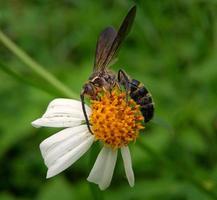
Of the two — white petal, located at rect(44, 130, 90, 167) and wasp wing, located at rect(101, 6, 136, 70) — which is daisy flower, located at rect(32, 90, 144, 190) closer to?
white petal, located at rect(44, 130, 90, 167)

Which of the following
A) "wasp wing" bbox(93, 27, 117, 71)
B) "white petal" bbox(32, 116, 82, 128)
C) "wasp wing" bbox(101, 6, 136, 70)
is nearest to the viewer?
"wasp wing" bbox(101, 6, 136, 70)

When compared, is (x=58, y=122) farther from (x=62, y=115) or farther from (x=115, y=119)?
(x=115, y=119)

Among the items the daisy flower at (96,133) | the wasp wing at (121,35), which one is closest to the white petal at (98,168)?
the daisy flower at (96,133)

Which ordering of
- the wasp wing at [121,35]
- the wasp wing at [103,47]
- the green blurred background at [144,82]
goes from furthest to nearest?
the green blurred background at [144,82], the wasp wing at [103,47], the wasp wing at [121,35]

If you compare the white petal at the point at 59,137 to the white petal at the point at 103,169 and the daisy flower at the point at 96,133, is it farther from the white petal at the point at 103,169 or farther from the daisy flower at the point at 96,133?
the white petal at the point at 103,169

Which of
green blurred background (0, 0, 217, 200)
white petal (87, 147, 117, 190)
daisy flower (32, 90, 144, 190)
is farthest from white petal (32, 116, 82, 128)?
green blurred background (0, 0, 217, 200)
